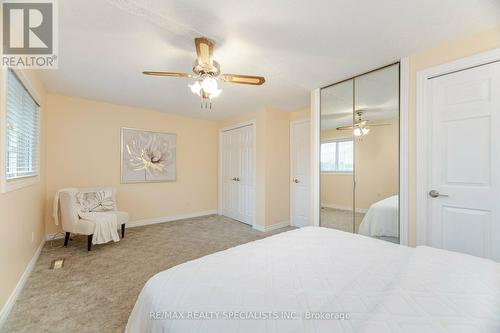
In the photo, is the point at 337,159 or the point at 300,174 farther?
the point at 300,174

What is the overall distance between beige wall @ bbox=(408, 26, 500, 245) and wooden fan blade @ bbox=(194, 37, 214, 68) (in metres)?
2.05

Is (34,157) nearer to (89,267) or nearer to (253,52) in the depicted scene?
(89,267)

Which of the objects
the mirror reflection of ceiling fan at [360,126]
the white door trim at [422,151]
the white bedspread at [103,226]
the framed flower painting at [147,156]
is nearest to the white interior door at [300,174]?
the mirror reflection of ceiling fan at [360,126]

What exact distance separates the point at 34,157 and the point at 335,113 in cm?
400

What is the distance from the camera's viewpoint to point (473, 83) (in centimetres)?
185

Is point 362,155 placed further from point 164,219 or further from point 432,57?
point 164,219

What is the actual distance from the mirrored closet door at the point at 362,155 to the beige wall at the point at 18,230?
10.6 ft

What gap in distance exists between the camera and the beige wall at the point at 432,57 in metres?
1.79

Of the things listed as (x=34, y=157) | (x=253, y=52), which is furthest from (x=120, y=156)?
(x=253, y=52)

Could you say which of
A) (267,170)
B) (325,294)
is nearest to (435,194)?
(325,294)

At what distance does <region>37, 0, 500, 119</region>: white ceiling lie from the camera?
1535mm

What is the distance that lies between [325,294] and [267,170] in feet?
10.1

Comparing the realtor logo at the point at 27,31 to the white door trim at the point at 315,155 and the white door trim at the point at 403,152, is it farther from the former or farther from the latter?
the white door trim at the point at 403,152

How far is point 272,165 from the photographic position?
405cm
